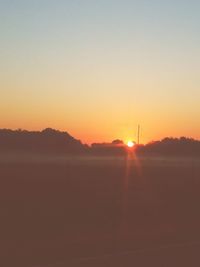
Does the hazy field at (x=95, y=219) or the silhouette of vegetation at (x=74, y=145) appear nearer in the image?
the hazy field at (x=95, y=219)

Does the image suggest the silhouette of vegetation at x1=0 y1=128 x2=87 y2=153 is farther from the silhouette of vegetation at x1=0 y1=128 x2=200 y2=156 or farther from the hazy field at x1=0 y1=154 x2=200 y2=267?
the hazy field at x1=0 y1=154 x2=200 y2=267

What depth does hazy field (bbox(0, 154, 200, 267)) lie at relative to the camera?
14180mm

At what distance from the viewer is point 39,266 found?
12.8 m

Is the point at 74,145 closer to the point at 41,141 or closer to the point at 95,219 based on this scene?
the point at 41,141

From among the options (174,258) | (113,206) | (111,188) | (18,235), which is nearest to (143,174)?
(111,188)

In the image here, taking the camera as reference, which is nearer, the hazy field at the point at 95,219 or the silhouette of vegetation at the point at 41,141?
the hazy field at the point at 95,219

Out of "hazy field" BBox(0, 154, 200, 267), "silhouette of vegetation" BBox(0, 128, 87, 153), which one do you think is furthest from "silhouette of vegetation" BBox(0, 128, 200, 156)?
"hazy field" BBox(0, 154, 200, 267)

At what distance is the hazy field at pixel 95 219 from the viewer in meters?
14.2

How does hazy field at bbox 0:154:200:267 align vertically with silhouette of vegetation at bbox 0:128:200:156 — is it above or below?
below

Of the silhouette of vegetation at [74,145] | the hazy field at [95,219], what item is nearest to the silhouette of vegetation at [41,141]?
the silhouette of vegetation at [74,145]

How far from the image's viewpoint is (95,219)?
23.5 m

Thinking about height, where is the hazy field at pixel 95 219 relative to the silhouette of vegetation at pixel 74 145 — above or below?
below

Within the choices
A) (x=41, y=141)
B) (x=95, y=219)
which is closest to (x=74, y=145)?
(x=41, y=141)

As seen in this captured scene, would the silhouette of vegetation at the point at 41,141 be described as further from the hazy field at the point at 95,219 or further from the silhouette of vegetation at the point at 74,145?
the hazy field at the point at 95,219
